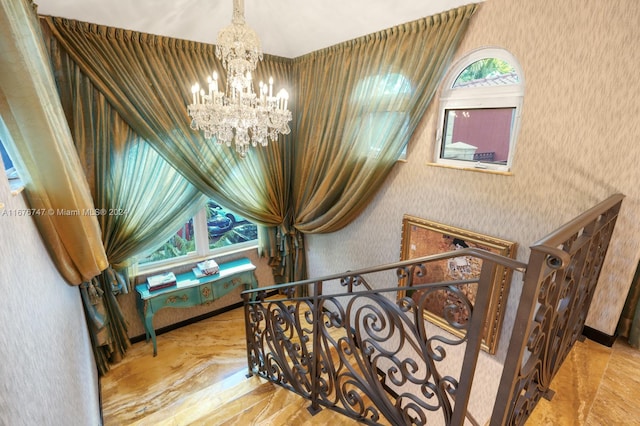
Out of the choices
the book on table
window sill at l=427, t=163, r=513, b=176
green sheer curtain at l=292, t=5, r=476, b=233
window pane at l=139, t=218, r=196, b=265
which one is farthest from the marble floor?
green sheer curtain at l=292, t=5, r=476, b=233

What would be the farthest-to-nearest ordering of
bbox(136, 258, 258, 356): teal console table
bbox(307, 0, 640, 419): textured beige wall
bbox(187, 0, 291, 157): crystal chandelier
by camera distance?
1. bbox(136, 258, 258, 356): teal console table
2. bbox(187, 0, 291, 157): crystal chandelier
3. bbox(307, 0, 640, 419): textured beige wall

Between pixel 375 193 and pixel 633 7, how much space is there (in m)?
2.19

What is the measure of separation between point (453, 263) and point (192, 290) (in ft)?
9.52

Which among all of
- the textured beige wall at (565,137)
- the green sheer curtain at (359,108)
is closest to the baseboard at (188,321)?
the green sheer curtain at (359,108)

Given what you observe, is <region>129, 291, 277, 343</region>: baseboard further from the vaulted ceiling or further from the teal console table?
the vaulted ceiling

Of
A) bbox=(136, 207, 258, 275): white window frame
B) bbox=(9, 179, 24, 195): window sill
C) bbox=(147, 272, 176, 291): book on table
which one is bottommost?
bbox=(147, 272, 176, 291): book on table

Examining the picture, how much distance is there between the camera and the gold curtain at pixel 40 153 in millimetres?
1215

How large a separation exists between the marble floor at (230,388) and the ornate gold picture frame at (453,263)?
1.86ft

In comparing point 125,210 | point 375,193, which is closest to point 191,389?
point 125,210

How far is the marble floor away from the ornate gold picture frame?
0.57 meters

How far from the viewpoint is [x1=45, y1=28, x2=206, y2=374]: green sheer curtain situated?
2.72 meters

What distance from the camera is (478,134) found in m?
2.52

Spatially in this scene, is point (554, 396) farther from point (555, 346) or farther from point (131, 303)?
point (131, 303)

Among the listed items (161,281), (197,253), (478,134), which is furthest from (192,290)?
(478,134)
